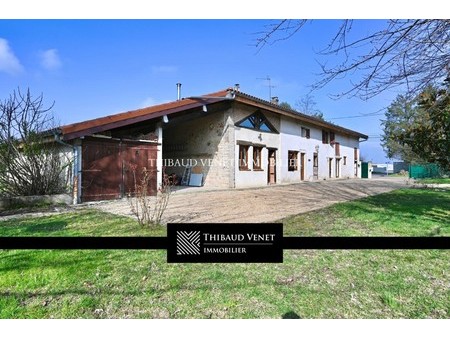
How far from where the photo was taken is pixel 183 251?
3.32 feet

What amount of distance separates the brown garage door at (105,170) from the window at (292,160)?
17.4 ft

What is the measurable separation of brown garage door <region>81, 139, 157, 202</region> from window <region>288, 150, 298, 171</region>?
530 centimetres

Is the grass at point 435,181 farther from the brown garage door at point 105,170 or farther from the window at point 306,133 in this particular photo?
the brown garage door at point 105,170

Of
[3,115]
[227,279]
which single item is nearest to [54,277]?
[227,279]

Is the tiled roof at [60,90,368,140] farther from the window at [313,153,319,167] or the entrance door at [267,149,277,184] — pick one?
the window at [313,153,319,167]

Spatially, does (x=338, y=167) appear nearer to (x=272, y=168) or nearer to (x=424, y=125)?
(x=272, y=168)

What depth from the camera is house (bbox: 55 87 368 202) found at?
427cm

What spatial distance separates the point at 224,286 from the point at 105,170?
12.0 feet

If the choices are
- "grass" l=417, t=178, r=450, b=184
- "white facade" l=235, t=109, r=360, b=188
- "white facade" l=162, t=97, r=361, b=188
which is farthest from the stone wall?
"grass" l=417, t=178, r=450, b=184

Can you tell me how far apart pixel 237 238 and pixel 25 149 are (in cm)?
469

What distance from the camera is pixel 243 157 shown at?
23.7ft

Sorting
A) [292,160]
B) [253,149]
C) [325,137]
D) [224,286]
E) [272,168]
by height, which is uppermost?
[325,137]

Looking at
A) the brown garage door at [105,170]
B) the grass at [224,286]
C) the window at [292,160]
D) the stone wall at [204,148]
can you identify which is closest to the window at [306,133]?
the window at [292,160]

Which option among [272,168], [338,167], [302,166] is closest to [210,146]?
[272,168]
